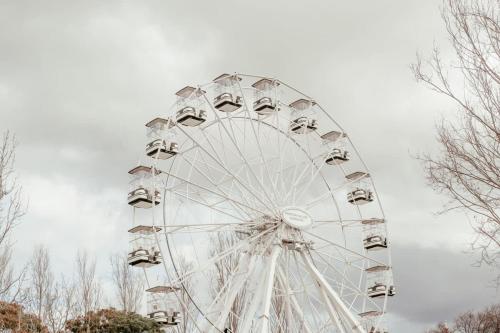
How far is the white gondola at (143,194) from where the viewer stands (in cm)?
2306

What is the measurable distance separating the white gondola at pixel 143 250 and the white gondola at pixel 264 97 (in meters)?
6.05

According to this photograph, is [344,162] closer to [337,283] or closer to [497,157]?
[337,283]

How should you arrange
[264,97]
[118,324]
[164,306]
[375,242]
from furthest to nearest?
[118,324], [375,242], [264,97], [164,306]

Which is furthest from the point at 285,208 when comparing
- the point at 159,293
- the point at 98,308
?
the point at 98,308

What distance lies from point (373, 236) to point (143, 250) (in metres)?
8.77

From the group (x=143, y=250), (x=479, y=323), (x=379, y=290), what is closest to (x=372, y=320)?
(x=379, y=290)

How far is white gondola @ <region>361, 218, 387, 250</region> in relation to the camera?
87.7 ft

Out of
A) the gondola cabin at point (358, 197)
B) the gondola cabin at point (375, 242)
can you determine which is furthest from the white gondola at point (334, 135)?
the gondola cabin at point (375, 242)

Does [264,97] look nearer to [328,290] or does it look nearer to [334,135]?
[334,135]

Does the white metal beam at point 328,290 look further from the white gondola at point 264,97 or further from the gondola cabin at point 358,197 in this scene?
the white gondola at point 264,97

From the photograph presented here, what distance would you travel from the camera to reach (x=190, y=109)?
78.6ft

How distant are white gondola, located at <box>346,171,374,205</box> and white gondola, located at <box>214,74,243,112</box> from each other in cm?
607

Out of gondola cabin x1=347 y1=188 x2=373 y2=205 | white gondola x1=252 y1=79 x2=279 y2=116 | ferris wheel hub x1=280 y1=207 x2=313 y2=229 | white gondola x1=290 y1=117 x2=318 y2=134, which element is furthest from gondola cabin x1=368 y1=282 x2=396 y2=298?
white gondola x1=252 y1=79 x2=279 y2=116

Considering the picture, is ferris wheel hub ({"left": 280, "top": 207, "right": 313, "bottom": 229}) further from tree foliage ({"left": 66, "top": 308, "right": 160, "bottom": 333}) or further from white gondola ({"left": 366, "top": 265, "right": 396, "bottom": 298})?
tree foliage ({"left": 66, "top": 308, "right": 160, "bottom": 333})
